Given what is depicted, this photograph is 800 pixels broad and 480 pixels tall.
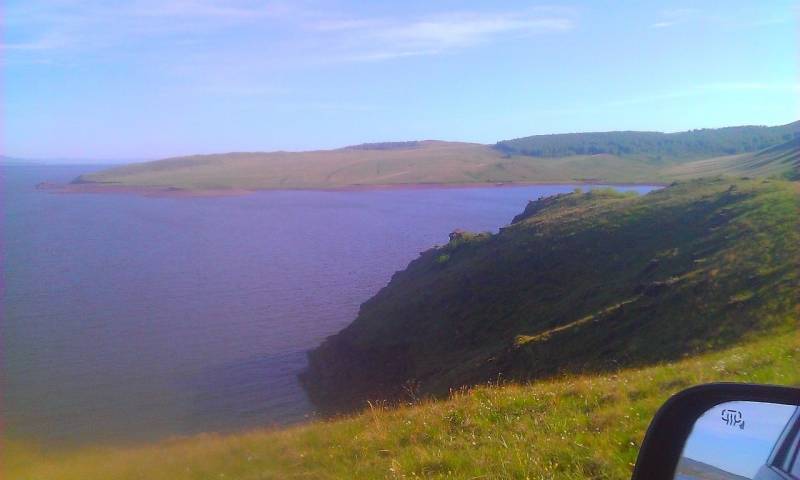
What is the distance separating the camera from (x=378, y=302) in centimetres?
3081

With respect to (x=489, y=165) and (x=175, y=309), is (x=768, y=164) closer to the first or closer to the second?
(x=175, y=309)

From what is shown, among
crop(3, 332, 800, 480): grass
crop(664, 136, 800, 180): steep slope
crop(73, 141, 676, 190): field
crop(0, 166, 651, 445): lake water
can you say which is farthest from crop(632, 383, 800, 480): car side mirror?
crop(73, 141, 676, 190): field

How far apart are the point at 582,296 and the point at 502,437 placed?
13733mm

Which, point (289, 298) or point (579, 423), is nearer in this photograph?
point (579, 423)

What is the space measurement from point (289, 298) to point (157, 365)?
36.8 feet

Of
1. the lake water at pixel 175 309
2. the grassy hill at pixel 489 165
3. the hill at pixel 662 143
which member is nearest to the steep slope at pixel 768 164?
the grassy hill at pixel 489 165

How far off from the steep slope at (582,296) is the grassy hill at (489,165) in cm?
8004

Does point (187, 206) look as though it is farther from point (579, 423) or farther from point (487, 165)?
point (579, 423)

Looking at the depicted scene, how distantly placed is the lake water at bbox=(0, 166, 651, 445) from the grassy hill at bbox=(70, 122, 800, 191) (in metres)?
44.9

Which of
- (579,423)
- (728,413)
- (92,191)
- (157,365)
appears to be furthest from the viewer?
(92,191)

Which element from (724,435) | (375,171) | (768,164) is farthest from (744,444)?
(375,171)

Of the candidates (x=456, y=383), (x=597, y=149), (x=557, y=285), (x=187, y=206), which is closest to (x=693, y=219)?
(x=557, y=285)

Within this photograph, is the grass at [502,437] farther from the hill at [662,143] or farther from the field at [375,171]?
the hill at [662,143]

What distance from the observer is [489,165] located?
134 m
